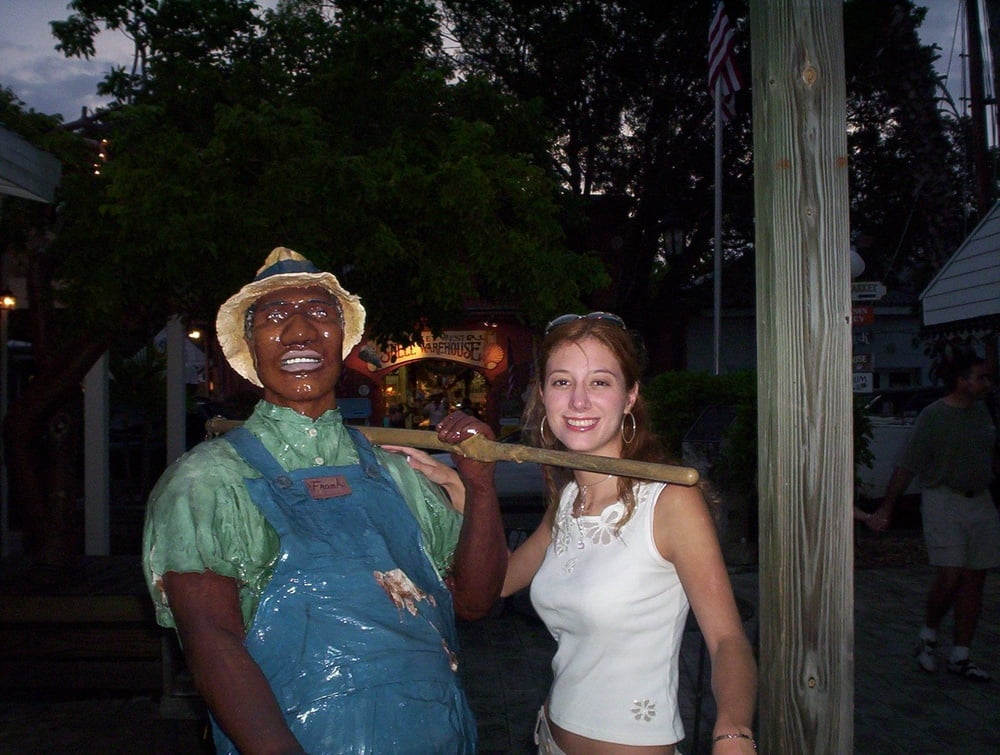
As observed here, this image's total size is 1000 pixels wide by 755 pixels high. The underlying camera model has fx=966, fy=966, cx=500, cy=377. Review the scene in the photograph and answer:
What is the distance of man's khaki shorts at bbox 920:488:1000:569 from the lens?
219 inches

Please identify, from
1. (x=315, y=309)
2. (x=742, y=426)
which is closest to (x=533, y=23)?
(x=742, y=426)

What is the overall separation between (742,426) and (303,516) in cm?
748

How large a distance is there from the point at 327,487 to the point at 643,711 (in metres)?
0.89

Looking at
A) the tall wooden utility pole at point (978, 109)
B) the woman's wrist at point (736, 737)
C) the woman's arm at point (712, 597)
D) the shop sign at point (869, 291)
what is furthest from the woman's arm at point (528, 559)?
the tall wooden utility pole at point (978, 109)

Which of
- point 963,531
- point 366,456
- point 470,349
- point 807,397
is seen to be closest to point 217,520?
point 366,456

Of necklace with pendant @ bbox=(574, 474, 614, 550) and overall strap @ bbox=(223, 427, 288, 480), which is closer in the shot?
overall strap @ bbox=(223, 427, 288, 480)

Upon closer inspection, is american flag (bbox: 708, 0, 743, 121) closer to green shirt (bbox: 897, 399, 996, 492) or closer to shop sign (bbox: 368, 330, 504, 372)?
green shirt (bbox: 897, 399, 996, 492)

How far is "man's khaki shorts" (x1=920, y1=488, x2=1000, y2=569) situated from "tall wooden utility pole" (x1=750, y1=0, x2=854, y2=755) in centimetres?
388

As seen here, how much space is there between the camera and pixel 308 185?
17.3ft

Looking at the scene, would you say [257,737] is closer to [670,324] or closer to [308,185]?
[308,185]

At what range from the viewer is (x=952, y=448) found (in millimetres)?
5773

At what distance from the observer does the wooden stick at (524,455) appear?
1847 mm

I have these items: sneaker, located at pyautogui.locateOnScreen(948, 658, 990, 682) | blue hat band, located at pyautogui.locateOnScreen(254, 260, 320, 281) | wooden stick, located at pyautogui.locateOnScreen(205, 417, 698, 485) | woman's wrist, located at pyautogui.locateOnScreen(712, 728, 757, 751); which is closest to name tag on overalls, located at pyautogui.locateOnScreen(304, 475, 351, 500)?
wooden stick, located at pyautogui.locateOnScreen(205, 417, 698, 485)

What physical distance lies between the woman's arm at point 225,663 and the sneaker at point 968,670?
521cm
